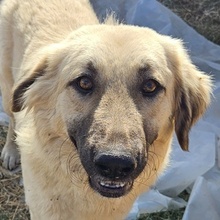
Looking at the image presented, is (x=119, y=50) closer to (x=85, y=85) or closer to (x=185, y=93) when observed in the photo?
(x=85, y=85)

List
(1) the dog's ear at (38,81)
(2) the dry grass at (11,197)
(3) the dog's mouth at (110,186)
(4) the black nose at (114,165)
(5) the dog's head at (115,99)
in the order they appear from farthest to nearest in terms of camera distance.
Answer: (2) the dry grass at (11,197), (1) the dog's ear at (38,81), (3) the dog's mouth at (110,186), (5) the dog's head at (115,99), (4) the black nose at (114,165)

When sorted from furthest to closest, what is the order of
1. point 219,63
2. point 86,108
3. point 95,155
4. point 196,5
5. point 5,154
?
point 196,5 < point 219,63 < point 5,154 < point 86,108 < point 95,155

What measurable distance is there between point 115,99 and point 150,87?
0.23 meters

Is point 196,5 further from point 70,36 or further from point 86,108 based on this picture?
point 86,108

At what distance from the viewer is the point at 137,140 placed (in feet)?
9.21

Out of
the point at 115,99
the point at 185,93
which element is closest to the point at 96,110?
the point at 115,99

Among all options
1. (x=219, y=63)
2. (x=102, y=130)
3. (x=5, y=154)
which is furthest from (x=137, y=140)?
(x=219, y=63)

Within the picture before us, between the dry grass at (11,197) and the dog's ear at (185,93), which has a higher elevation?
the dog's ear at (185,93)

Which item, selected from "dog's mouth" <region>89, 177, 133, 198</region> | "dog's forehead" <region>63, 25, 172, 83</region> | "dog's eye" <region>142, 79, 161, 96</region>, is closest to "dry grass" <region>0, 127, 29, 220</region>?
"dog's mouth" <region>89, 177, 133, 198</region>

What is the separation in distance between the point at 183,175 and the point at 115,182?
1619mm

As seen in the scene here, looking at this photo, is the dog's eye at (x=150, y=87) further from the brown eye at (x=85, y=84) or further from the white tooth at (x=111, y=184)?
the white tooth at (x=111, y=184)

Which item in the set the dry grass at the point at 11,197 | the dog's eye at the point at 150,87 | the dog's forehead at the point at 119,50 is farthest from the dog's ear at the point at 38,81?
the dry grass at the point at 11,197

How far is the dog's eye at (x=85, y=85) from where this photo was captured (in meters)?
3.01

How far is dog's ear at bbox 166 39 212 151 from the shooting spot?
11.0 ft
